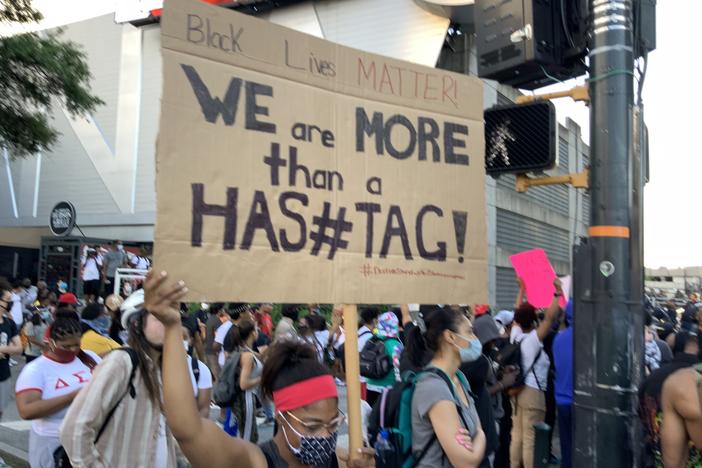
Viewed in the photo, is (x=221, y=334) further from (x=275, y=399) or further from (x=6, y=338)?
(x=275, y=399)

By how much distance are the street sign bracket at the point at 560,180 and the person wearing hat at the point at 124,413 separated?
2483 millimetres

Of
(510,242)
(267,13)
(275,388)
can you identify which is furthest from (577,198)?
(275,388)

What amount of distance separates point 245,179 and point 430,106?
3.66ft

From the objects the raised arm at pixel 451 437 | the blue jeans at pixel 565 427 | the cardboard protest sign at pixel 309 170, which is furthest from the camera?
the blue jeans at pixel 565 427

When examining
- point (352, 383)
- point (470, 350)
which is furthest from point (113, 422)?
point (470, 350)

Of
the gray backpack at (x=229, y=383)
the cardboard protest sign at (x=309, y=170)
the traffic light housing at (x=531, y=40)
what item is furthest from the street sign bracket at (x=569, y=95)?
the gray backpack at (x=229, y=383)

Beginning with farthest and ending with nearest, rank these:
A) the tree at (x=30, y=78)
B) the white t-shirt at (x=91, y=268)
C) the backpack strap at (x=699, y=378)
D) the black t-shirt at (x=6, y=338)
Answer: the white t-shirt at (x=91, y=268) < the tree at (x=30, y=78) < the black t-shirt at (x=6, y=338) < the backpack strap at (x=699, y=378)

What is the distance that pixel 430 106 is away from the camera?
A: 3.21m

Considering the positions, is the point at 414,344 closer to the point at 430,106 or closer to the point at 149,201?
the point at 430,106

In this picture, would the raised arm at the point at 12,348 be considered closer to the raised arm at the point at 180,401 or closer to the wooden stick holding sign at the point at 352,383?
the wooden stick holding sign at the point at 352,383

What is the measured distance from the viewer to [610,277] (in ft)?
11.8

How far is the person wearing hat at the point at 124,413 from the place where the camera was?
2.72 m

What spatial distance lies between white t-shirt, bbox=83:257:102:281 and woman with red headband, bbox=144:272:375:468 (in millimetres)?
20458

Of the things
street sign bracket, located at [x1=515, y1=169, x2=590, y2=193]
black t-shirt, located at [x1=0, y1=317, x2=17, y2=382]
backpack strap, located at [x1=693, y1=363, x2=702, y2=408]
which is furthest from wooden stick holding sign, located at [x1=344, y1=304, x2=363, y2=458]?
black t-shirt, located at [x1=0, y1=317, x2=17, y2=382]
